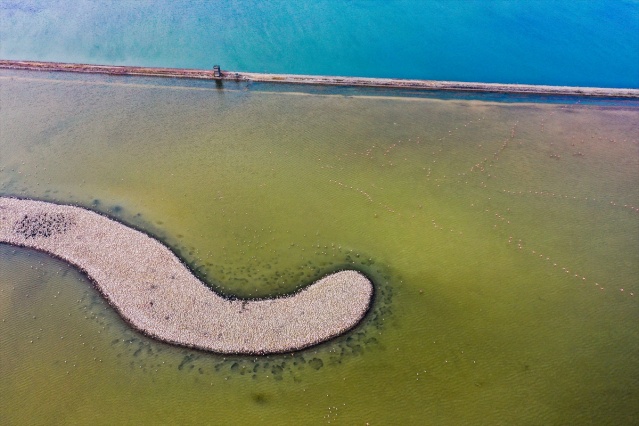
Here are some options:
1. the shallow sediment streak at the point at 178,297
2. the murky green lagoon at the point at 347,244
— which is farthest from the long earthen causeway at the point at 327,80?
the shallow sediment streak at the point at 178,297

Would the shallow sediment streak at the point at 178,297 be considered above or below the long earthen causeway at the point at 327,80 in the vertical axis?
below

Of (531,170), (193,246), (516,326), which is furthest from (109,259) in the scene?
(531,170)

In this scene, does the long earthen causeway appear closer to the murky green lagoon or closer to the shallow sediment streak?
the murky green lagoon

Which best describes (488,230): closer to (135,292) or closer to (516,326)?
(516,326)

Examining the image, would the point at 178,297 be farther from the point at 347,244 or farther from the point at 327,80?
the point at 327,80

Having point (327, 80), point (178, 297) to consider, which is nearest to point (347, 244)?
point (178, 297)

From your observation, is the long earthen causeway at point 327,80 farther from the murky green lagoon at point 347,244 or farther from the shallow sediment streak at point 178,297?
the shallow sediment streak at point 178,297

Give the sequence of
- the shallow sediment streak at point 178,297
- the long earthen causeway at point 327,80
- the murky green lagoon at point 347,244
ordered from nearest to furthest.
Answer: the murky green lagoon at point 347,244, the shallow sediment streak at point 178,297, the long earthen causeway at point 327,80

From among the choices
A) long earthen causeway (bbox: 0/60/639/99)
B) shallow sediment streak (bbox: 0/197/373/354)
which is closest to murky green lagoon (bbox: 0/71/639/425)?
shallow sediment streak (bbox: 0/197/373/354)
